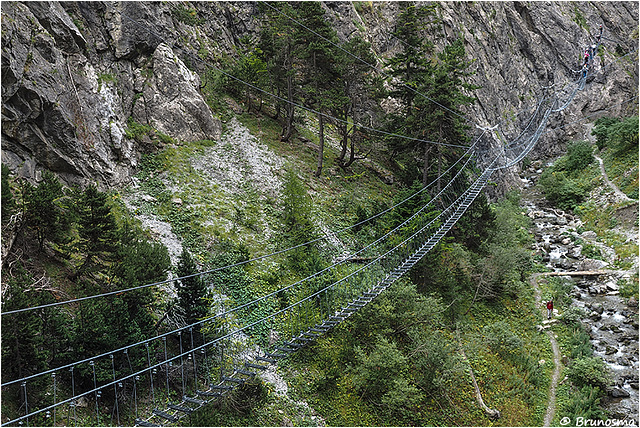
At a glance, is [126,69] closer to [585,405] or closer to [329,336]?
[329,336]

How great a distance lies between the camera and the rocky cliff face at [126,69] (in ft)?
35.7

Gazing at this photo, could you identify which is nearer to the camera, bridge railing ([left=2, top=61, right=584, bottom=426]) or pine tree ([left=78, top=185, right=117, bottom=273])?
bridge railing ([left=2, top=61, right=584, bottom=426])

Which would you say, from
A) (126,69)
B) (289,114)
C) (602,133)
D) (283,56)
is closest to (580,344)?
(289,114)

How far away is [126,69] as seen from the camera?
1570 centimetres

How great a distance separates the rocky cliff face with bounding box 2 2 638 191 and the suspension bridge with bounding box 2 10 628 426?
5492mm

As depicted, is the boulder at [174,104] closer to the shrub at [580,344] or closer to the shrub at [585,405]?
the shrub at [585,405]

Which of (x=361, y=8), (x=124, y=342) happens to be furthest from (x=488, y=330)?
(x=361, y=8)

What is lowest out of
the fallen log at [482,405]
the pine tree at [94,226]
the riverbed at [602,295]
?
the fallen log at [482,405]

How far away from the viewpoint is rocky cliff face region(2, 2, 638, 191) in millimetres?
10867

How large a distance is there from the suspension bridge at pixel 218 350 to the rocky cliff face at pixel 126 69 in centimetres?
549

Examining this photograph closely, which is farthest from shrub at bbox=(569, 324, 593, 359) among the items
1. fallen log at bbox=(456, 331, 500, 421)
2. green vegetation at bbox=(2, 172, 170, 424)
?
green vegetation at bbox=(2, 172, 170, 424)

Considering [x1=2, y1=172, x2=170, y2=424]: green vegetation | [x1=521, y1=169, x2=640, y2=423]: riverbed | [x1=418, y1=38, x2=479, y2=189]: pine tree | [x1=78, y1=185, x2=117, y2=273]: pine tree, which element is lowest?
[x1=521, y1=169, x2=640, y2=423]: riverbed

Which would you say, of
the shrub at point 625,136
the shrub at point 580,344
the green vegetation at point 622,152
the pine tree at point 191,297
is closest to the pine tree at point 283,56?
the pine tree at point 191,297

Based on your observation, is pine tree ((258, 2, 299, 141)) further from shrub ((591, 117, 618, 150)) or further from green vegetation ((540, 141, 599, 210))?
shrub ((591, 117, 618, 150))
